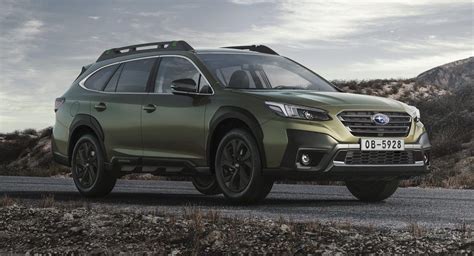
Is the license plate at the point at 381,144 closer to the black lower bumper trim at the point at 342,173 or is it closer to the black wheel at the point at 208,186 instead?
the black lower bumper trim at the point at 342,173

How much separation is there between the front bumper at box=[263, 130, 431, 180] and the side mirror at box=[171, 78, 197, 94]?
147 cm

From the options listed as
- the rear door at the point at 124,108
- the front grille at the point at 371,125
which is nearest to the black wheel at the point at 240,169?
the front grille at the point at 371,125

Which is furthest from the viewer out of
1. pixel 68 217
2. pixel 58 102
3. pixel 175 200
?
pixel 58 102

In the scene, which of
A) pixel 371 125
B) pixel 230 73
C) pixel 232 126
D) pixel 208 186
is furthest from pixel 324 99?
pixel 208 186

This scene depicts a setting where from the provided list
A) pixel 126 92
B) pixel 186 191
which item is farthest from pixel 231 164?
pixel 186 191

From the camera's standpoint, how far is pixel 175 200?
10961 mm

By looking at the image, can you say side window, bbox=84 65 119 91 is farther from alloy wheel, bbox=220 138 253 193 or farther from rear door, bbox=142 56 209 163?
alloy wheel, bbox=220 138 253 193

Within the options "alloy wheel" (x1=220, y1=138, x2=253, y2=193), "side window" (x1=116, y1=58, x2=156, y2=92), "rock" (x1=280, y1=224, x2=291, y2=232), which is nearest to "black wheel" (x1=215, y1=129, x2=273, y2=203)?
"alloy wheel" (x1=220, y1=138, x2=253, y2=193)

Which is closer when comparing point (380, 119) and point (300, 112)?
point (300, 112)

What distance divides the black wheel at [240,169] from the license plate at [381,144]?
115 cm

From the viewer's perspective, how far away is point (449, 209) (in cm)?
975

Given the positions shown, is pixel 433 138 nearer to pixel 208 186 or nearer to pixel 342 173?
pixel 208 186

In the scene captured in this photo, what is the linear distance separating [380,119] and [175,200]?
332 centimetres

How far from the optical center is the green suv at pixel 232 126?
28.7 ft
